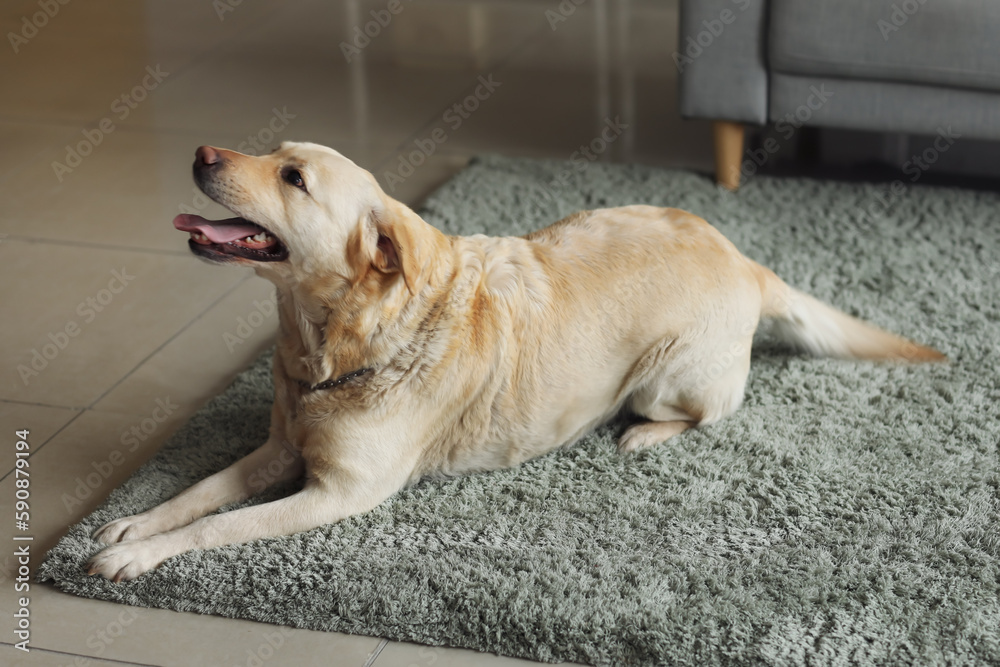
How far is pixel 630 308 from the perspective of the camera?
2.02 meters

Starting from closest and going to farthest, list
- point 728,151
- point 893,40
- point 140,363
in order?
point 140,363 < point 893,40 < point 728,151

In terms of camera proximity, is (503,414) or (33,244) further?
(33,244)

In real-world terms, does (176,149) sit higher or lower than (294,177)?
lower

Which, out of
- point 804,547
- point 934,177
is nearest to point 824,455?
point 804,547

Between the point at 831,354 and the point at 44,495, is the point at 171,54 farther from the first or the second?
the point at 831,354

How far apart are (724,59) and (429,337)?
5.79ft

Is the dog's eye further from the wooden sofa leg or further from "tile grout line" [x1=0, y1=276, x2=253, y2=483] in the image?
the wooden sofa leg

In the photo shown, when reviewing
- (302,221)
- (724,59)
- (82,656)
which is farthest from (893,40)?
(82,656)

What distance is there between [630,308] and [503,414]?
0.33m

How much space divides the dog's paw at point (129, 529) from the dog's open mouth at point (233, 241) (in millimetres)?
520

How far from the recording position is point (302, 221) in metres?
1.70

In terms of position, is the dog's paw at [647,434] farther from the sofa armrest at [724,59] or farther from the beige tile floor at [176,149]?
the sofa armrest at [724,59]

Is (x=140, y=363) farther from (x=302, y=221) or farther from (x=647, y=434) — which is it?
(x=647, y=434)

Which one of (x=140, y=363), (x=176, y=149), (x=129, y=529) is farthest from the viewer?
(x=176, y=149)
